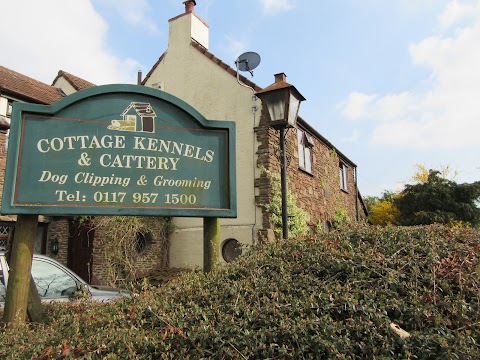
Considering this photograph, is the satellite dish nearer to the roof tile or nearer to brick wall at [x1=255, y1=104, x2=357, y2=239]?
brick wall at [x1=255, y1=104, x2=357, y2=239]

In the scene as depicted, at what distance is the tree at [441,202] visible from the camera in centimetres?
1902

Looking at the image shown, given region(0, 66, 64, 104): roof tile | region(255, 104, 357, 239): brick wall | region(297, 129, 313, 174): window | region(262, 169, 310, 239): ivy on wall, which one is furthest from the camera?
region(297, 129, 313, 174): window

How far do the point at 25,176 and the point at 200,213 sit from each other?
1.83 metres

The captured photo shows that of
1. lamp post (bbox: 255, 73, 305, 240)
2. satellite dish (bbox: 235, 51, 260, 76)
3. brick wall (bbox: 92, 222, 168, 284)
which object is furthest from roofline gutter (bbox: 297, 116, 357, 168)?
lamp post (bbox: 255, 73, 305, 240)

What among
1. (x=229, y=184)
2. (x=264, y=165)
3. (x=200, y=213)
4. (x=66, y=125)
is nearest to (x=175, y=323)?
(x=200, y=213)

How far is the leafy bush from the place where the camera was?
2434 mm

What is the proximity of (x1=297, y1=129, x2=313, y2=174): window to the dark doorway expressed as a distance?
24.0 feet

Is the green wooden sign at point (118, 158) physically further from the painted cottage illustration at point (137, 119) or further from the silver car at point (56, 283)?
the silver car at point (56, 283)

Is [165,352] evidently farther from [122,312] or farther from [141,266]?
[141,266]

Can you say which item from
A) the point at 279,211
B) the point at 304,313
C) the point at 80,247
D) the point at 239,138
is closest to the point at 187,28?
the point at 239,138

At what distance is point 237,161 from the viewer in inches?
475

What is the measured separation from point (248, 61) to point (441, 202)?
41.9 ft

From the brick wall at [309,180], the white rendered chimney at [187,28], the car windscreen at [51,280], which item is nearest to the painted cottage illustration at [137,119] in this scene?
the car windscreen at [51,280]

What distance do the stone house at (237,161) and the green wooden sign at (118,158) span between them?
21.4ft
